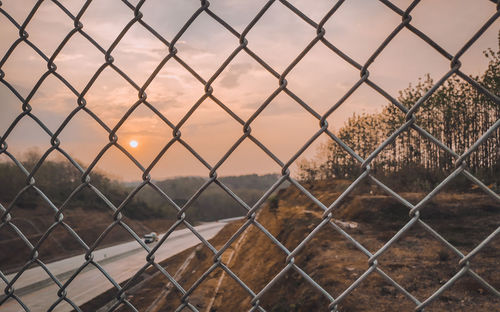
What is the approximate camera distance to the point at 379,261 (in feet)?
25.1

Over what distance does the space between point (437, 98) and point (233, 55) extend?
24.8 metres

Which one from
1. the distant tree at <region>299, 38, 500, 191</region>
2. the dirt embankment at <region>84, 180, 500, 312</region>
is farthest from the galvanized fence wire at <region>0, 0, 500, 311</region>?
the distant tree at <region>299, 38, 500, 191</region>

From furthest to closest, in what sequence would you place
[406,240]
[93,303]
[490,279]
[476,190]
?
[93,303] < [476,190] < [406,240] < [490,279]

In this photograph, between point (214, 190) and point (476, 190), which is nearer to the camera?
point (476, 190)

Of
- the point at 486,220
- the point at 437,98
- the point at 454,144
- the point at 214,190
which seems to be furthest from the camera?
the point at 214,190

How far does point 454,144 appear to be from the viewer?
69.5 ft

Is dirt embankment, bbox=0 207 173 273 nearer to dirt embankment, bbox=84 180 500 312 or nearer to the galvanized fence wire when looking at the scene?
dirt embankment, bbox=84 180 500 312

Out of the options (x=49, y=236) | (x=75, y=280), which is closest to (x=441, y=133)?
(x=75, y=280)

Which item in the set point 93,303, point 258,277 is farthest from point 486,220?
point 93,303

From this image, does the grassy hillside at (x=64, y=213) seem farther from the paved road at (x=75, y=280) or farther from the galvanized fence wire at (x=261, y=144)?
the galvanized fence wire at (x=261, y=144)

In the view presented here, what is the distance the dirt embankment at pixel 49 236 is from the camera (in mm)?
29547

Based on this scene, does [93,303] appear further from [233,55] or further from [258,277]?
[233,55]

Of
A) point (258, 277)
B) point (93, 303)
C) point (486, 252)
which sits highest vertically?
point (486, 252)

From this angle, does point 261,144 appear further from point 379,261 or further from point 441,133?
point 441,133
